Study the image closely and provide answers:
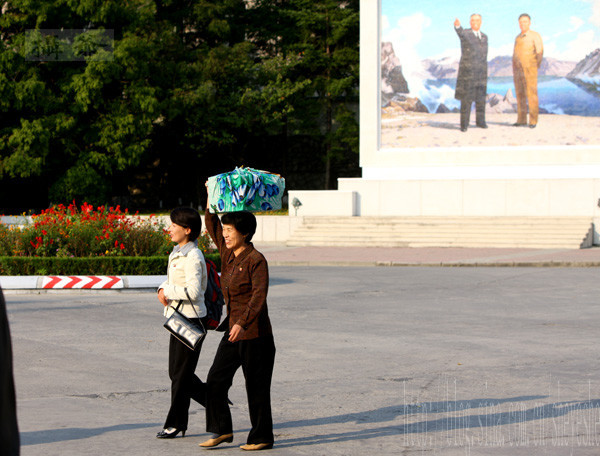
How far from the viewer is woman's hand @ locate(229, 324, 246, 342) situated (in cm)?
590

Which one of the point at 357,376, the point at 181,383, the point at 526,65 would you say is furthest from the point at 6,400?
the point at 526,65

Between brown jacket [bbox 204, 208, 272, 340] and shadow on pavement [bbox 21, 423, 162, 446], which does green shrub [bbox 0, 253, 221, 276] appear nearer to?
shadow on pavement [bbox 21, 423, 162, 446]

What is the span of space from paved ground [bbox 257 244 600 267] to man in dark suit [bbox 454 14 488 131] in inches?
453

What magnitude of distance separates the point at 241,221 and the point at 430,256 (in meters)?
18.6

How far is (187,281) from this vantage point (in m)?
6.41

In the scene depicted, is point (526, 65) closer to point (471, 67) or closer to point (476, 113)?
point (471, 67)

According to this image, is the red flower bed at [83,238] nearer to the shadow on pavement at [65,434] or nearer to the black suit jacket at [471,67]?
the shadow on pavement at [65,434]

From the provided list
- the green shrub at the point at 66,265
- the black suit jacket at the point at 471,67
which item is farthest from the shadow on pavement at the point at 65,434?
the black suit jacket at the point at 471,67

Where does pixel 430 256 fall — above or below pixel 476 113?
below

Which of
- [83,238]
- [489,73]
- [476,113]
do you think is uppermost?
[489,73]

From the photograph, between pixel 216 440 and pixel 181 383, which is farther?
pixel 181 383

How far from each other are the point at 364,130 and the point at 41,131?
43.3 feet

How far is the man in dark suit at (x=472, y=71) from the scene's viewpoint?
37312 mm

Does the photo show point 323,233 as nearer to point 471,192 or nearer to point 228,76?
point 471,192
